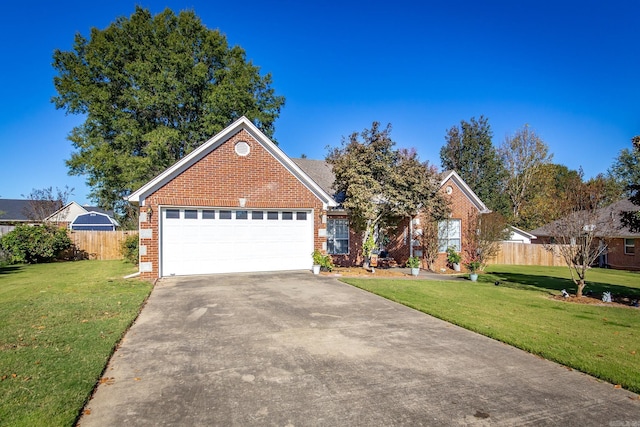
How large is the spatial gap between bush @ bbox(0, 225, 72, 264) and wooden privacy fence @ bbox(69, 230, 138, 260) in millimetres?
1709

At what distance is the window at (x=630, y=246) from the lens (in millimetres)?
27062

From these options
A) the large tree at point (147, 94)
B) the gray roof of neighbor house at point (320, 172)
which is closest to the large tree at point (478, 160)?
the large tree at point (147, 94)

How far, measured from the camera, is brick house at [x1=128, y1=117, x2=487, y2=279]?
503 inches

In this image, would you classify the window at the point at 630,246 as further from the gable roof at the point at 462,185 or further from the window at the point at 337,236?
the window at the point at 337,236

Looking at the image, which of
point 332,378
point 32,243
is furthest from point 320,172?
point 332,378

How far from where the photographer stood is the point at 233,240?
13781 millimetres

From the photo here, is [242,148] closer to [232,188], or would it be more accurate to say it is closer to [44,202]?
[232,188]

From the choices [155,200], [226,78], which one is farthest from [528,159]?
[155,200]

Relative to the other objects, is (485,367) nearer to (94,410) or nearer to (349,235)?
(94,410)

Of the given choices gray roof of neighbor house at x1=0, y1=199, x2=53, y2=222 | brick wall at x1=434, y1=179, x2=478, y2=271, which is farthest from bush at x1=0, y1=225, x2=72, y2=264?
brick wall at x1=434, y1=179, x2=478, y2=271

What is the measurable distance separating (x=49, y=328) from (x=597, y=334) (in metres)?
10.1

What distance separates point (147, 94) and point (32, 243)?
11.6 m

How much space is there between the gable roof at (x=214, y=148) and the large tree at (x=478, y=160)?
3123 centimetres

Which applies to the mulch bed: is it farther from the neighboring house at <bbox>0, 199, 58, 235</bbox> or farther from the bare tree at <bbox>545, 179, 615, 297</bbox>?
the neighboring house at <bbox>0, 199, 58, 235</bbox>
